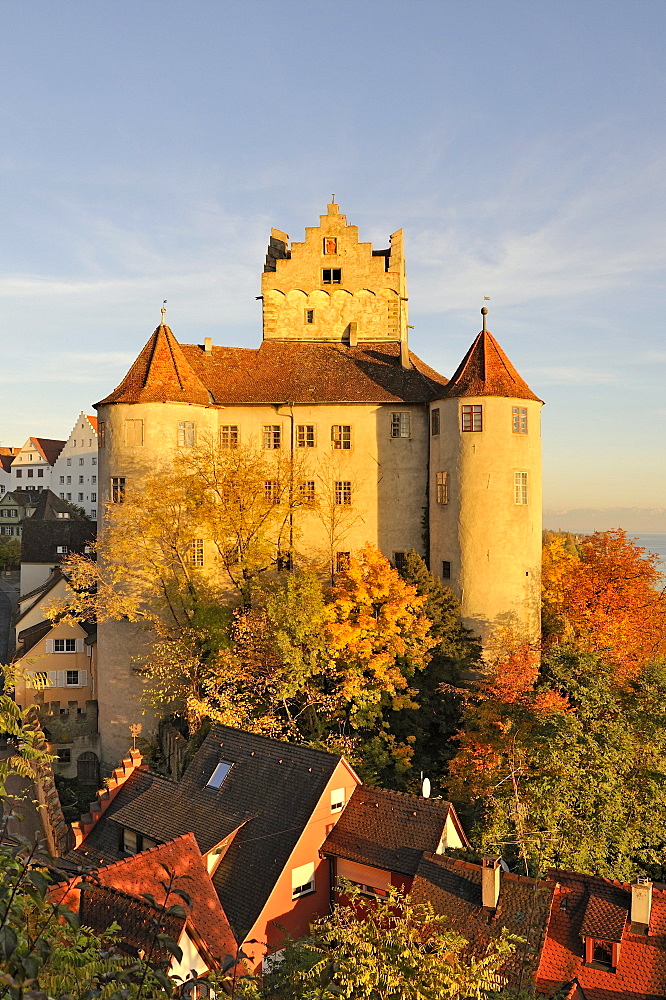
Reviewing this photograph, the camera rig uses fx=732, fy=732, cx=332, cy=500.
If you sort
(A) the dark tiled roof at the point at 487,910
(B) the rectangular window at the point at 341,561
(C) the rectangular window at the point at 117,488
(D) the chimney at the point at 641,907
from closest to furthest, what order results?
(A) the dark tiled roof at the point at 487,910
(D) the chimney at the point at 641,907
(C) the rectangular window at the point at 117,488
(B) the rectangular window at the point at 341,561

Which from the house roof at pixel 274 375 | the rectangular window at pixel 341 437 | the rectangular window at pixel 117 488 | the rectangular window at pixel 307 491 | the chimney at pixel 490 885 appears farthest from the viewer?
the rectangular window at pixel 341 437

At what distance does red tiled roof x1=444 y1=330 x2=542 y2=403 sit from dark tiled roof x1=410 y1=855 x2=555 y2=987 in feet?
62.1

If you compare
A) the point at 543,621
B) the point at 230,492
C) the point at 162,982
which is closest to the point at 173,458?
the point at 230,492

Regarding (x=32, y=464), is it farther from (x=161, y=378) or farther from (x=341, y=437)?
(x=341, y=437)

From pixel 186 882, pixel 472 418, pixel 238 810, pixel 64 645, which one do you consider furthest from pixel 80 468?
pixel 186 882

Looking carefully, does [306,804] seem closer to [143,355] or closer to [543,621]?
[543,621]

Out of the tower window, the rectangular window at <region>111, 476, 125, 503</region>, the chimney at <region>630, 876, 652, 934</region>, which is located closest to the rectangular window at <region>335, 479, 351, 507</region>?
the tower window

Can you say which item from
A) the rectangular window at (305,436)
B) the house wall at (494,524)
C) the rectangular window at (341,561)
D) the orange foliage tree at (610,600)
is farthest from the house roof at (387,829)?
the rectangular window at (305,436)

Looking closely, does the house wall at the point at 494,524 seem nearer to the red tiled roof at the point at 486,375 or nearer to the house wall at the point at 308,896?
the red tiled roof at the point at 486,375

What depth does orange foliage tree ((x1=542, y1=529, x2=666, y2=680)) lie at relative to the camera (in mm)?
30406

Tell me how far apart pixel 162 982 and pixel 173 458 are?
92.4ft

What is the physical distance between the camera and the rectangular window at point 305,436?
34625 millimetres

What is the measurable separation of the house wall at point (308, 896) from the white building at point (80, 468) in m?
65.9

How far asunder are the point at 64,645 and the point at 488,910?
28.9 metres
